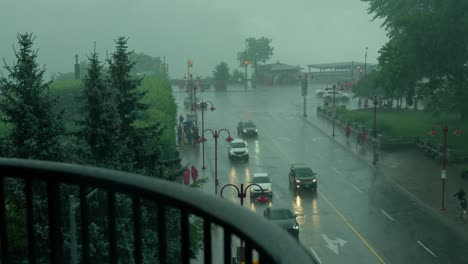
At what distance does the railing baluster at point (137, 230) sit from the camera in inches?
100.0

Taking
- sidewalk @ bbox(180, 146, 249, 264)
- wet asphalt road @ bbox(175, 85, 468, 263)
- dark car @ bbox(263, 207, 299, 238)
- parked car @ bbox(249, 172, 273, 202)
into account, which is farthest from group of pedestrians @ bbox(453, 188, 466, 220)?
sidewalk @ bbox(180, 146, 249, 264)

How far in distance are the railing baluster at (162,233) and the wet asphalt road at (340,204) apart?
69.3 ft

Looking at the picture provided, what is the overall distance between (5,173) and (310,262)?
6.00 ft

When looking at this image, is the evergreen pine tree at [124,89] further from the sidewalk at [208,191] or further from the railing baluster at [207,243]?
the railing baluster at [207,243]

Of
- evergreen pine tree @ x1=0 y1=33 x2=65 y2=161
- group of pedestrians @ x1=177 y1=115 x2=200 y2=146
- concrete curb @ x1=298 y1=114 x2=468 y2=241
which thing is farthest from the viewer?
group of pedestrians @ x1=177 y1=115 x2=200 y2=146

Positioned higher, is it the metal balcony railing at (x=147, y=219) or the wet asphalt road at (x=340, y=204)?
the metal balcony railing at (x=147, y=219)

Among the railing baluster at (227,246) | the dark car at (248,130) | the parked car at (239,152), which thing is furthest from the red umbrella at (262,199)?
the railing baluster at (227,246)

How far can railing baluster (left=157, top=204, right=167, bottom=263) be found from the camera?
2.43m

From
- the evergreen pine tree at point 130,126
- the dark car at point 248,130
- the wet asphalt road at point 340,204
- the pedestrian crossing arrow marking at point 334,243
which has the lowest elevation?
the pedestrian crossing arrow marking at point 334,243

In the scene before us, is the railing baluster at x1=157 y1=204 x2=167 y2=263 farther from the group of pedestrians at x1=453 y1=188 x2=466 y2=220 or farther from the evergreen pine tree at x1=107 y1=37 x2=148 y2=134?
the group of pedestrians at x1=453 y1=188 x2=466 y2=220

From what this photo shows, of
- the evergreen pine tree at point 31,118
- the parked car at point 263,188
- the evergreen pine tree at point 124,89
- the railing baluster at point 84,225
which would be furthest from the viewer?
the parked car at point 263,188

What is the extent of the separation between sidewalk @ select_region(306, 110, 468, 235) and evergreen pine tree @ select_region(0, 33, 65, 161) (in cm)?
1778

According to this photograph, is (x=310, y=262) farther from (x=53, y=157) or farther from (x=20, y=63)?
(x=20, y=63)

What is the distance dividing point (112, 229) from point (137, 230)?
0.66 ft
